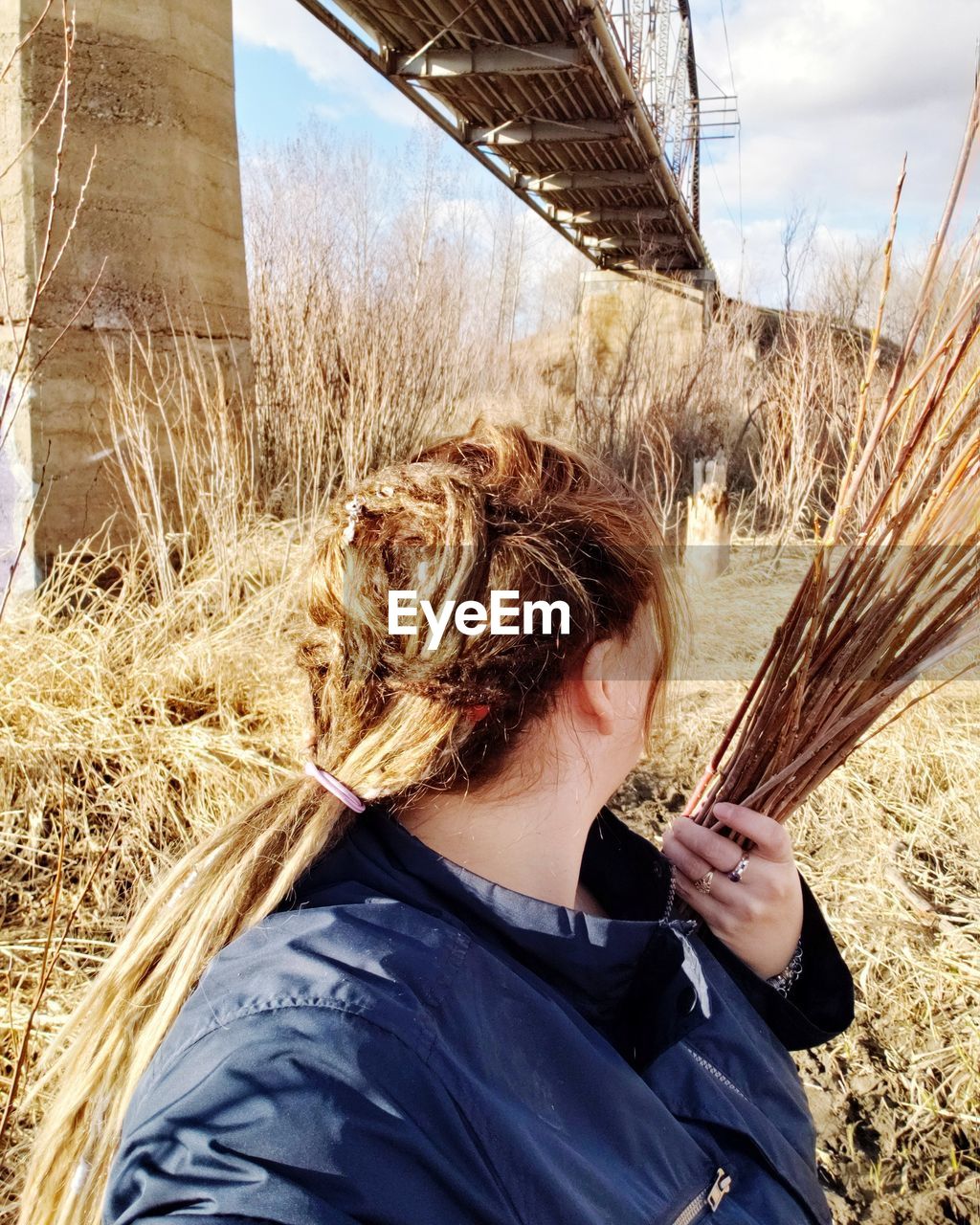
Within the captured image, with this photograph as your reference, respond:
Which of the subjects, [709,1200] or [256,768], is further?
[256,768]

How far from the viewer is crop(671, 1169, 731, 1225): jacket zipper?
2.80ft

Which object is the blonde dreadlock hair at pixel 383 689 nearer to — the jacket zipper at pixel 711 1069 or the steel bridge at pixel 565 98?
the jacket zipper at pixel 711 1069

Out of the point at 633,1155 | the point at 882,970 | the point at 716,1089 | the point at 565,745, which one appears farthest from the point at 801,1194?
the point at 882,970

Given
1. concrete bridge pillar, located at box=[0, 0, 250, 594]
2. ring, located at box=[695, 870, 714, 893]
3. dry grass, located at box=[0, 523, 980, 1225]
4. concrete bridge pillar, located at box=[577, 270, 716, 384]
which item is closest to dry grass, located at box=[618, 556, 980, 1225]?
dry grass, located at box=[0, 523, 980, 1225]

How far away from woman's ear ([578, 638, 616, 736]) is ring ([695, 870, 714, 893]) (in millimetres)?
358

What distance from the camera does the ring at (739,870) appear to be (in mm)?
1250

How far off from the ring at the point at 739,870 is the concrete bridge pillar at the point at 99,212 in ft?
10.0

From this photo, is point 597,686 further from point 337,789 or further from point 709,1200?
point 709,1200

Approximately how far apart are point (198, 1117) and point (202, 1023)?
0.08 m

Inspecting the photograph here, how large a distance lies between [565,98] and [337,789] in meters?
8.72

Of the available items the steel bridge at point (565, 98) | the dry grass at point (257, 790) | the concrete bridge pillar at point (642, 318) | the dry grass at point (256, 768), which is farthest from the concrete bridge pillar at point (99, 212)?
the concrete bridge pillar at point (642, 318)

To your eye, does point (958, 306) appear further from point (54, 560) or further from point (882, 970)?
point (54, 560)

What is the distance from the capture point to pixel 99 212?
361 cm

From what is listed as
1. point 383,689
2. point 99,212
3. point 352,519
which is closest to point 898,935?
point 383,689
